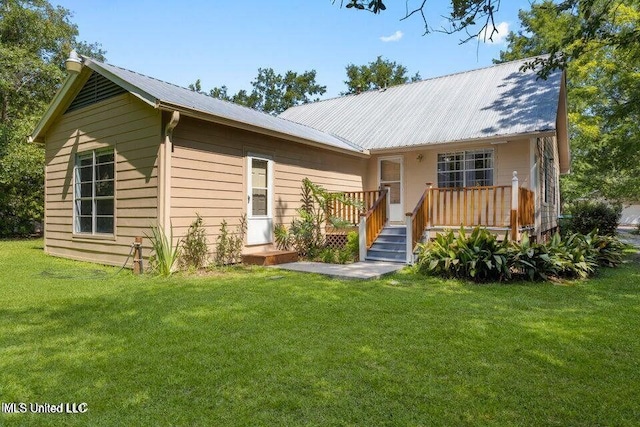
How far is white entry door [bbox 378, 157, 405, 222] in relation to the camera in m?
10.8

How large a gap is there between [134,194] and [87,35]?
884 inches

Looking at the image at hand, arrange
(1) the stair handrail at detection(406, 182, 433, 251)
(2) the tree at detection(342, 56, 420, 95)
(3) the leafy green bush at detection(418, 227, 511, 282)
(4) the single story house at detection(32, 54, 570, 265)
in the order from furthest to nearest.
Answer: (2) the tree at detection(342, 56, 420, 95) → (1) the stair handrail at detection(406, 182, 433, 251) → (4) the single story house at detection(32, 54, 570, 265) → (3) the leafy green bush at detection(418, 227, 511, 282)

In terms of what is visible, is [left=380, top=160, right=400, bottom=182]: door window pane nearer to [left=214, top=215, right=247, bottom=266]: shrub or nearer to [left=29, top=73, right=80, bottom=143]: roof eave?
[left=214, top=215, right=247, bottom=266]: shrub

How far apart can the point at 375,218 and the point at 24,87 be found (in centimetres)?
1726

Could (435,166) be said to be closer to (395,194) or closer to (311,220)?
(395,194)

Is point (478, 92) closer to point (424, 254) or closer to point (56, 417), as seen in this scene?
point (424, 254)

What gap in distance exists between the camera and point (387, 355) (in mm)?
3100

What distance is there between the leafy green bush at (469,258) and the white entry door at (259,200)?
11.3 ft

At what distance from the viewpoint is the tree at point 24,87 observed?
1347cm

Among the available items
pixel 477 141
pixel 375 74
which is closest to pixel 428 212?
pixel 477 141

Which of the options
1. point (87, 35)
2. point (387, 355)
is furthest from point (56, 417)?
point (87, 35)

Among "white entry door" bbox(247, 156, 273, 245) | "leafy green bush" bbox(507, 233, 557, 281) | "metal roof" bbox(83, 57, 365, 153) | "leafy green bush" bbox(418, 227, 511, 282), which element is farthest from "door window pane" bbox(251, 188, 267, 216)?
"leafy green bush" bbox(507, 233, 557, 281)

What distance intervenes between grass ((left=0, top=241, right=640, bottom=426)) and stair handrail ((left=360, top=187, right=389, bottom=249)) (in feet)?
10.6

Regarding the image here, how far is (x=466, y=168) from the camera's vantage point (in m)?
10.0
